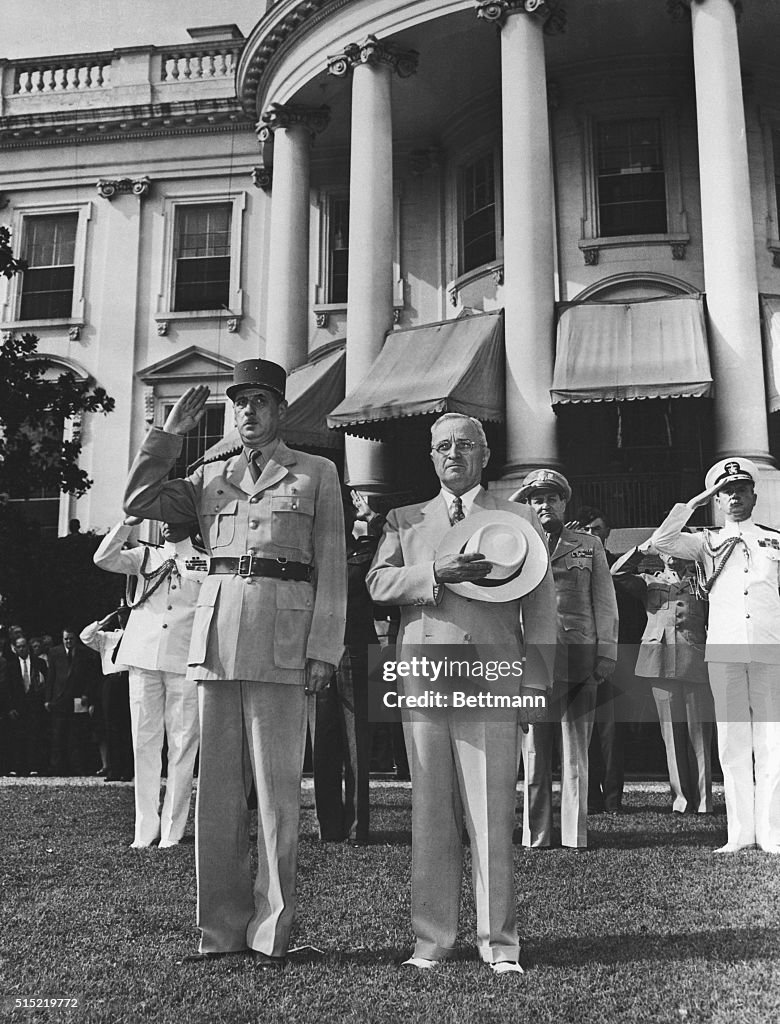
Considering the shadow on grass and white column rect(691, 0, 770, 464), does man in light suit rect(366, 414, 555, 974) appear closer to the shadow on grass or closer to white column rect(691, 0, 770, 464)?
the shadow on grass

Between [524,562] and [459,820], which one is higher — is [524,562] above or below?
above

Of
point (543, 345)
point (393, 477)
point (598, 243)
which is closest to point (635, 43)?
point (598, 243)

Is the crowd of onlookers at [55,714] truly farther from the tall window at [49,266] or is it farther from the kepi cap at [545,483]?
the tall window at [49,266]

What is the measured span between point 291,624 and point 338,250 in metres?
20.2

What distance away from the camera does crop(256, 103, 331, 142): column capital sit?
2106 centimetres

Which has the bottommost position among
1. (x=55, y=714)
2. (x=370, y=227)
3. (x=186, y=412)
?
(x=55, y=714)

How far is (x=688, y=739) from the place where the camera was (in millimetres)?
9711

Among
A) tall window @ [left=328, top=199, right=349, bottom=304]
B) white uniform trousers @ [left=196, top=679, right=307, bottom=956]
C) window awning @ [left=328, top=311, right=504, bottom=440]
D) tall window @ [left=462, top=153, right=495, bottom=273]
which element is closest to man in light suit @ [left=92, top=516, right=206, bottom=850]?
white uniform trousers @ [left=196, top=679, right=307, bottom=956]

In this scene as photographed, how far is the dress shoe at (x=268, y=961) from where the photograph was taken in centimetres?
436

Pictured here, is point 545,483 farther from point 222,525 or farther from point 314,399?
point 314,399

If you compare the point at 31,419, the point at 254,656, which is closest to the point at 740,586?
the point at 254,656

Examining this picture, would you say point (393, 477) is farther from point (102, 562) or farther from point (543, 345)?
point (102, 562)

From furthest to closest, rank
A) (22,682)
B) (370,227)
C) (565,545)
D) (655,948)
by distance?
(370,227), (22,682), (565,545), (655,948)

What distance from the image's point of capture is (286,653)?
4.82m
